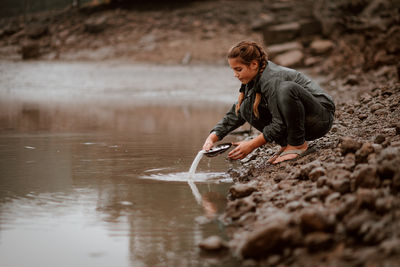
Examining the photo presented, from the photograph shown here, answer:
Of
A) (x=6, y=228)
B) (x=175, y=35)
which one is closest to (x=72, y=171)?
(x=6, y=228)

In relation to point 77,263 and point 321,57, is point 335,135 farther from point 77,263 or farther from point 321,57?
point 321,57

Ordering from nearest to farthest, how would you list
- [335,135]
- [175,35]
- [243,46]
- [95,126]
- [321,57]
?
[243,46], [335,135], [95,126], [321,57], [175,35]

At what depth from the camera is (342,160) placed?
3184 mm

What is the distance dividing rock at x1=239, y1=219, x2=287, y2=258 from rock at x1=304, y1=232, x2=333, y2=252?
0.36ft

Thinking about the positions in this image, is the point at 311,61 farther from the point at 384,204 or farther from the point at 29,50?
the point at 384,204

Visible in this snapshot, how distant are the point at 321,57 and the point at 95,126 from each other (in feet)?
35.3

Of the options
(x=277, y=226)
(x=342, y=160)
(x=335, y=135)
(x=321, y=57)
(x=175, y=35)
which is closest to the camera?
(x=277, y=226)

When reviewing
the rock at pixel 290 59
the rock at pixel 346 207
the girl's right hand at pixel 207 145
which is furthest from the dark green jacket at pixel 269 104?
the rock at pixel 290 59

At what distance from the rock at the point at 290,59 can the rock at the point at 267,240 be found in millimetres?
13586

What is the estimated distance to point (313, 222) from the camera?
2113 millimetres

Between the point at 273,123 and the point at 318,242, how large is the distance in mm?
1634

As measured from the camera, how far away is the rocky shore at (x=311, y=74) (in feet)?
6.84

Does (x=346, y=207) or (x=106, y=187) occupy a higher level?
(x=346, y=207)

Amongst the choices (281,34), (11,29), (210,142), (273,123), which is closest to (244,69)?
(273,123)
